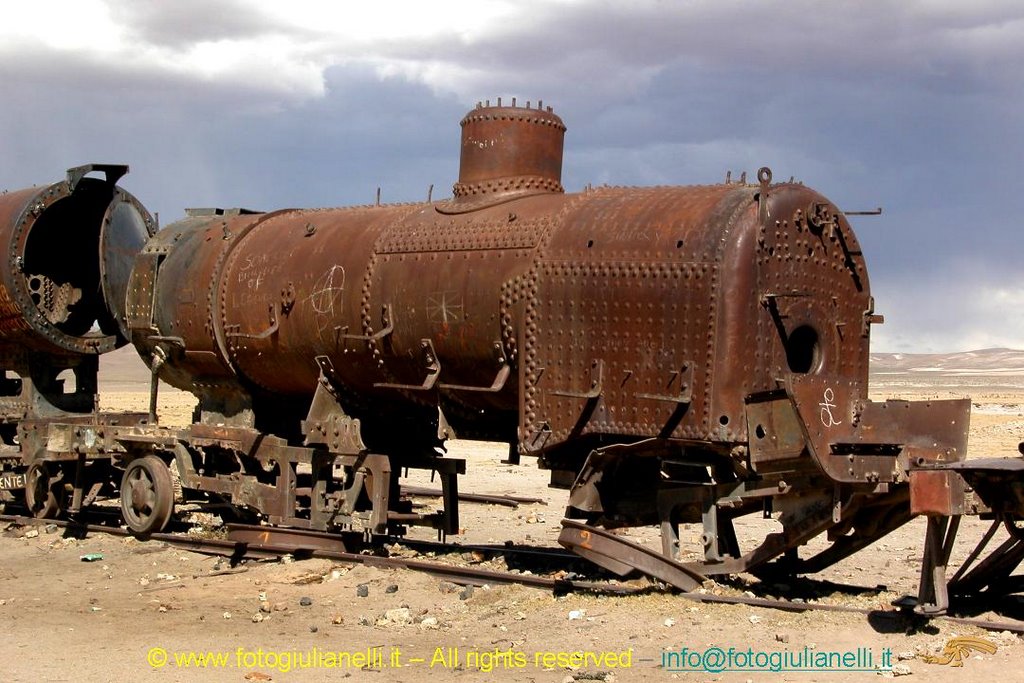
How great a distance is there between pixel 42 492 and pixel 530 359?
703cm

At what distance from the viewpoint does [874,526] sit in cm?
915

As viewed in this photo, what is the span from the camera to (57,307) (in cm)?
1430

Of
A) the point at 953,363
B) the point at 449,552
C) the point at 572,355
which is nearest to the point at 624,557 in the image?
the point at 572,355

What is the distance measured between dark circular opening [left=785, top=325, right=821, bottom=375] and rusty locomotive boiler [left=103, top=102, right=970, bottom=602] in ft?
0.07

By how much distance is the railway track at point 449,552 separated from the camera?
8406 millimetres

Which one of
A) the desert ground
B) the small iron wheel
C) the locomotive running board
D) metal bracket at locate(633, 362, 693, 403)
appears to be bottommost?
the desert ground

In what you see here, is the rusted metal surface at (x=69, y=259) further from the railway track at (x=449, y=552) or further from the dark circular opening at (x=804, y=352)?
the dark circular opening at (x=804, y=352)

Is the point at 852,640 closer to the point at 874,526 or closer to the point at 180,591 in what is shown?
the point at 874,526

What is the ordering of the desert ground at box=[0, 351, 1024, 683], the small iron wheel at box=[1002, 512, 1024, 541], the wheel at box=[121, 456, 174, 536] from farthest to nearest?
1. the wheel at box=[121, 456, 174, 536]
2. the small iron wheel at box=[1002, 512, 1024, 541]
3. the desert ground at box=[0, 351, 1024, 683]

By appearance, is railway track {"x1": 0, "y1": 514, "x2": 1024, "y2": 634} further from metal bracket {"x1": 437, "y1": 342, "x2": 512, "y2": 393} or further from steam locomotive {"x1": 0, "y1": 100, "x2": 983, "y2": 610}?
metal bracket {"x1": 437, "y1": 342, "x2": 512, "y2": 393}

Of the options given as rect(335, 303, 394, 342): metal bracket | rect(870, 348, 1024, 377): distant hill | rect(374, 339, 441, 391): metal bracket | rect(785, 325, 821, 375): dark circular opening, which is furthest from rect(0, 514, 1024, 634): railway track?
rect(870, 348, 1024, 377): distant hill

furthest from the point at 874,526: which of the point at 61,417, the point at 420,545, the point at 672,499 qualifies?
the point at 61,417

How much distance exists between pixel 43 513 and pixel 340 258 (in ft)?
17.2

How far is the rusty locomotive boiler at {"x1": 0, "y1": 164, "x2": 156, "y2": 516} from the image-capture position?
531 inches
